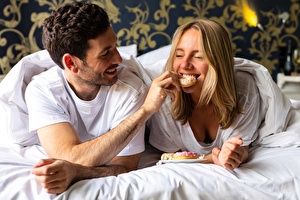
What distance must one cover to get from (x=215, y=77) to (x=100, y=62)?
397 mm

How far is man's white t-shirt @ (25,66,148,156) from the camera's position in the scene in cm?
142

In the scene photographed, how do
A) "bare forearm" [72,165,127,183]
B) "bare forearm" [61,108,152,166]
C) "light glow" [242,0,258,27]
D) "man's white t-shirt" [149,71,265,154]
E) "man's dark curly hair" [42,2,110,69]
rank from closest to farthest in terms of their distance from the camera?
"bare forearm" [72,165,127,183] < "bare forearm" [61,108,152,166] < "man's dark curly hair" [42,2,110,69] < "man's white t-shirt" [149,71,265,154] < "light glow" [242,0,258,27]

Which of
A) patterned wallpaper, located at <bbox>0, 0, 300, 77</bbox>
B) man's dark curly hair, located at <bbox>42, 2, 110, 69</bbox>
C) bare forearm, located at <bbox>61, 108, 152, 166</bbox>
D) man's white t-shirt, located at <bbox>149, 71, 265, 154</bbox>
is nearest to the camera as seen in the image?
bare forearm, located at <bbox>61, 108, 152, 166</bbox>

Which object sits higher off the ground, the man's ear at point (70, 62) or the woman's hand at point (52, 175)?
the man's ear at point (70, 62)

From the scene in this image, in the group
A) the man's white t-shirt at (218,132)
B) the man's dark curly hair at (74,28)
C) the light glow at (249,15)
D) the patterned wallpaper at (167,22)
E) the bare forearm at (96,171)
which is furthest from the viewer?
the light glow at (249,15)

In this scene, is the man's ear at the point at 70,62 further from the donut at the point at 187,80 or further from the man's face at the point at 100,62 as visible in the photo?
the donut at the point at 187,80

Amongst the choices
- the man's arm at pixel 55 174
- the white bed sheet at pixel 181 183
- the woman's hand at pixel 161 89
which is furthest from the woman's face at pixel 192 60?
the man's arm at pixel 55 174

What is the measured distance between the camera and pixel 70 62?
145 centimetres

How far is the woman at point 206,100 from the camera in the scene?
4.74 ft

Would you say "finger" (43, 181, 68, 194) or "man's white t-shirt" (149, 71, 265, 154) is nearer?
"finger" (43, 181, 68, 194)

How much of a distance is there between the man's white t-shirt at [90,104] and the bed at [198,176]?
0.15m

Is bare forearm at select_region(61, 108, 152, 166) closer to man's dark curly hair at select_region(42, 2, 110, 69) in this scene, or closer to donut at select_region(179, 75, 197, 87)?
donut at select_region(179, 75, 197, 87)

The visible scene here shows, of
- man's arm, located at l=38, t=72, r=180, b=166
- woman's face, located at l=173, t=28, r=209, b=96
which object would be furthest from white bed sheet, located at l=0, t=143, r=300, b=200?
woman's face, located at l=173, t=28, r=209, b=96

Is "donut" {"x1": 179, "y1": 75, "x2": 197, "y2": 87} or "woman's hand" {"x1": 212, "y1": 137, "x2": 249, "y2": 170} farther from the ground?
"donut" {"x1": 179, "y1": 75, "x2": 197, "y2": 87}
